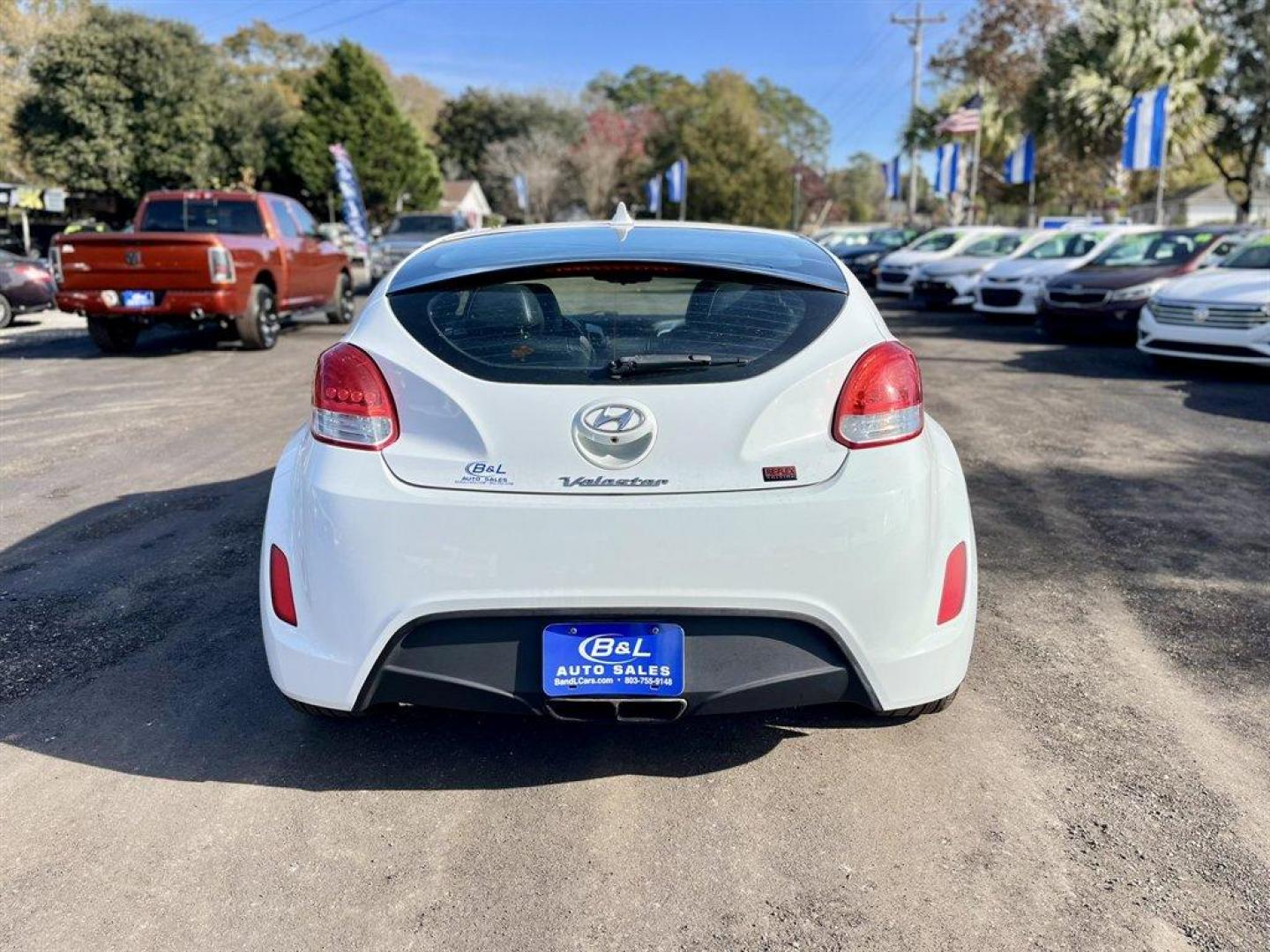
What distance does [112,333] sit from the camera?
1289 centimetres

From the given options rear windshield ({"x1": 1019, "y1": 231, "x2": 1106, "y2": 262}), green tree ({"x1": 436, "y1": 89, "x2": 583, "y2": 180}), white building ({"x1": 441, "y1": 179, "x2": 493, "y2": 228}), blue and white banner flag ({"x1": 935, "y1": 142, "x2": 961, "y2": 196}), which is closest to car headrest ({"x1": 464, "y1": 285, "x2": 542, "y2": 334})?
rear windshield ({"x1": 1019, "y1": 231, "x2": 1106, "y2": 262})

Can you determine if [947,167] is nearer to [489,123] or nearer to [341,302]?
[341,302]

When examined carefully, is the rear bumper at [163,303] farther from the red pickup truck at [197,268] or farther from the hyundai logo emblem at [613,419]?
the hyundai logo emblem at [613,419]

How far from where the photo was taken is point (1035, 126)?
31.7m

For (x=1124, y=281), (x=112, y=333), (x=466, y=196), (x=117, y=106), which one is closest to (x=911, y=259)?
(x=1124, y=281)

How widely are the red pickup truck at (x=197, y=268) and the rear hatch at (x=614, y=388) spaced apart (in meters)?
9.81

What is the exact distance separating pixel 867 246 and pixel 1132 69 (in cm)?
899

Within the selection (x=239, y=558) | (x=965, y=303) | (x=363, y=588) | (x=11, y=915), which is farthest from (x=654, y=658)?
(x=965, y=303)

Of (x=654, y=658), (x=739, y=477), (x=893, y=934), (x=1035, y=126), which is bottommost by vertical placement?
(x=893, y=934)

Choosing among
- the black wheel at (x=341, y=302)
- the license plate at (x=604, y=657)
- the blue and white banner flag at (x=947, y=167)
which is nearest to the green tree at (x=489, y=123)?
the blue and white banner flag at (x=947, y=167)

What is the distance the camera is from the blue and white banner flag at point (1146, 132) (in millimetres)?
22875

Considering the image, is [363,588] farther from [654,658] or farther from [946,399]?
[946,399]

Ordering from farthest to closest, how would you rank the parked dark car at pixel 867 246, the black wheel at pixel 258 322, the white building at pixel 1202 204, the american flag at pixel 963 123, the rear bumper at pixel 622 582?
the white building at pixel 1202 204, the american flag at pixel 963 123, the parked dark car at pixel 867 246, the black wheel at pixel 258 322, the rear bumper at pixel 622 582

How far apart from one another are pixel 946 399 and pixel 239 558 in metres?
6.82
